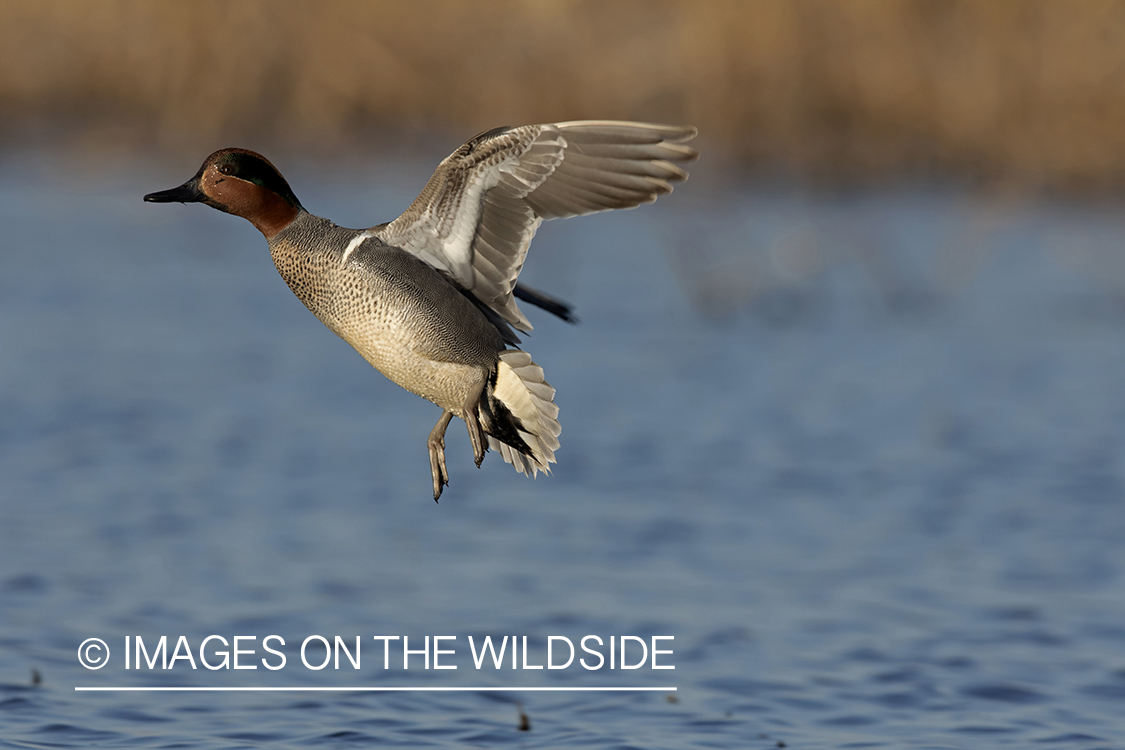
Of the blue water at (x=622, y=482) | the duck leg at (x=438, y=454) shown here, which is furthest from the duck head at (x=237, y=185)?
the blue water at (x=622, y=482)

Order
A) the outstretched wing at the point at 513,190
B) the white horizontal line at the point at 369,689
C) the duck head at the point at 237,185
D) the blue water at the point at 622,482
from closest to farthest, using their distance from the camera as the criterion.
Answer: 1. the duck head at the point at 237,185
2. the outstretched wing at the point at 513,190
3. the white horizontal line at the point at 369,689
4. the blue water at the point at 622,482

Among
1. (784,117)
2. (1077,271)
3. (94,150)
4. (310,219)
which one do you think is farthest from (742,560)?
(94,150)

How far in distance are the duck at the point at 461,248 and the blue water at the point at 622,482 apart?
2202 millimetres

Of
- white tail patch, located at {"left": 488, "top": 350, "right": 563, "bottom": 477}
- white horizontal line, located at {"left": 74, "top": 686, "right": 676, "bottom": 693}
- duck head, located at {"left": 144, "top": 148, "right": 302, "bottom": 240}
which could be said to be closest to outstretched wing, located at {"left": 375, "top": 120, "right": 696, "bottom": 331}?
white tail patch, located at {"left": 488, "top": 350, "right": 563, "bottom": 477}

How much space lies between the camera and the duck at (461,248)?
347cm

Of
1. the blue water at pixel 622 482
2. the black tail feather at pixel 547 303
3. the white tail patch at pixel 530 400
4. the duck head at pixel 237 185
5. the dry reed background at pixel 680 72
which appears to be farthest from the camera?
the dry reed background at pixel 680 72

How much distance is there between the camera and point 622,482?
9.18m

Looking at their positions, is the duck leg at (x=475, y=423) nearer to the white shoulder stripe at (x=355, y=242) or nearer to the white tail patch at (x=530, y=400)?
the white tail patch at (x=530, y=400)

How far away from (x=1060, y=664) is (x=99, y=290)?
28.1ft

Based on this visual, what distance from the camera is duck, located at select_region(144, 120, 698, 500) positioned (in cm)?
347

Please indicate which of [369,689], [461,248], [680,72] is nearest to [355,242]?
[461,248]

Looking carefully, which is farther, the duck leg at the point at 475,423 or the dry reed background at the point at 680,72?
the dry reed background at the point at 680,72

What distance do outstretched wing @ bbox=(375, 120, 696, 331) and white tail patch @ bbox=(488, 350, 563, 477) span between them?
0.16m

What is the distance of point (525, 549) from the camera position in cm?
788
